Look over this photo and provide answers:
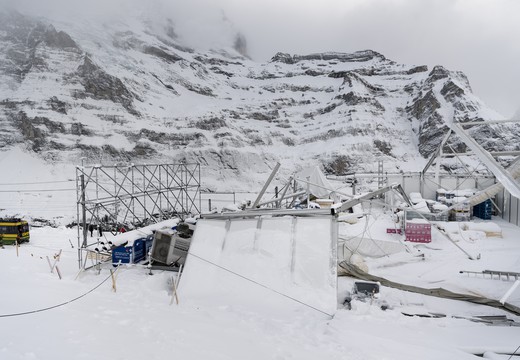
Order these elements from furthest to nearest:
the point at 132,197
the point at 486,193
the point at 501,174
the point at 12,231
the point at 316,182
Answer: the point at 316,182 < the point at 12,231 < the point at 132,197 < the point at 486,193 < the point at 501,174

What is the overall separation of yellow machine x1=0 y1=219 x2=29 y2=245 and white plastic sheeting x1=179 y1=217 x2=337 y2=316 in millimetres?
11489

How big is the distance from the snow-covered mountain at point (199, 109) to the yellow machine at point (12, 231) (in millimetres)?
36472

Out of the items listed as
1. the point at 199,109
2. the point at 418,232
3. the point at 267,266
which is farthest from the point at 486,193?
the point at 199,109

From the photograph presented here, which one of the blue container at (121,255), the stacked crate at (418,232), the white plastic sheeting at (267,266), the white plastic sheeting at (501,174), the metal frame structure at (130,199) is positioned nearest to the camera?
the white plastic sheeting at (501,174)

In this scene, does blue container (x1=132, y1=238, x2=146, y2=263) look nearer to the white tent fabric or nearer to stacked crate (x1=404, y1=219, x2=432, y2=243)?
stacked crate (x1=404, y1=219, x2=432, y2=243)

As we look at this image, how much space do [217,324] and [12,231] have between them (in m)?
14.1

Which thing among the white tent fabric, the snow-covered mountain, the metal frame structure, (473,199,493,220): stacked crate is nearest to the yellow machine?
the metal frame structure

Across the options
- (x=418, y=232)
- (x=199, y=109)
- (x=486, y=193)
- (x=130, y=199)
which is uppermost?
(x=199, y=109)

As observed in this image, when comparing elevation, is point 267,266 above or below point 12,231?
above

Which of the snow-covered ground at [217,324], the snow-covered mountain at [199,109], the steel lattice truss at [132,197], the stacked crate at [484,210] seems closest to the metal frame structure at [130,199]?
the steel lattice truss at [132,197]

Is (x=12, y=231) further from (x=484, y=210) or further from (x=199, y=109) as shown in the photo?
(x=199, y=109)

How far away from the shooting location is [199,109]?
65.6 m

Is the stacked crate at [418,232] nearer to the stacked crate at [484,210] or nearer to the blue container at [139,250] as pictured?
→ the stacked crate at [484,210]

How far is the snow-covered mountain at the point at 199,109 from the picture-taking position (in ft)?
174
